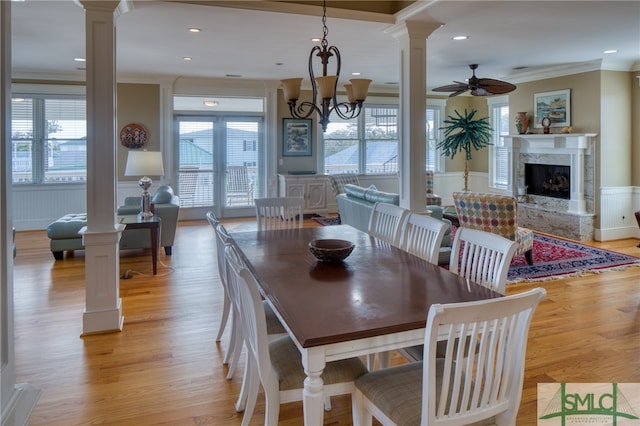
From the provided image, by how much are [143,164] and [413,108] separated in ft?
9.82

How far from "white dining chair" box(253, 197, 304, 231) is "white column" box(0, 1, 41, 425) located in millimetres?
2307

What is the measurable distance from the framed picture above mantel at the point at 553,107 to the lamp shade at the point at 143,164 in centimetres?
606

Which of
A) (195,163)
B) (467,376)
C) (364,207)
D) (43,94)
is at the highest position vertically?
(43,94)

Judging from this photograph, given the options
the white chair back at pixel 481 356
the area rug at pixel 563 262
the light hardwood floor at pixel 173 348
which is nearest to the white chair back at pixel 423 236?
the light hardwood floor at pixel 173 348

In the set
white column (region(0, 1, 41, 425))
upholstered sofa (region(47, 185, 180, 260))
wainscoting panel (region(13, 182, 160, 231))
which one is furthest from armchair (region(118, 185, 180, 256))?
white column (region(0, 1, 41, 425))

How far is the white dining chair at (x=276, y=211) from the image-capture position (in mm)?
3830

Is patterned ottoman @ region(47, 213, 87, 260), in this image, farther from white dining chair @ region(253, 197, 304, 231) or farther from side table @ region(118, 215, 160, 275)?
white dining chair @ region(253, 197, 304, 231)

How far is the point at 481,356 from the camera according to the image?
1481 mm

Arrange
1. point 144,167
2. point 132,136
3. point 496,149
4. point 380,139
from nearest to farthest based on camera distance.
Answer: point 144,167
point 132,136
point 496,149
point 380,139

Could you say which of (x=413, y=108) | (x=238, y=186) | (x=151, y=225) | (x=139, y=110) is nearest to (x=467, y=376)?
(x=413, y=108)

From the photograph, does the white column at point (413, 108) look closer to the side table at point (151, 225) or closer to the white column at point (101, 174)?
the white column at point (101, 174)

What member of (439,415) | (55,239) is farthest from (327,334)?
(55,239)

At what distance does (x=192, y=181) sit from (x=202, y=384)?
21.1 feet

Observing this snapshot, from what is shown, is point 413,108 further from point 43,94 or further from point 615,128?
point 43,94
